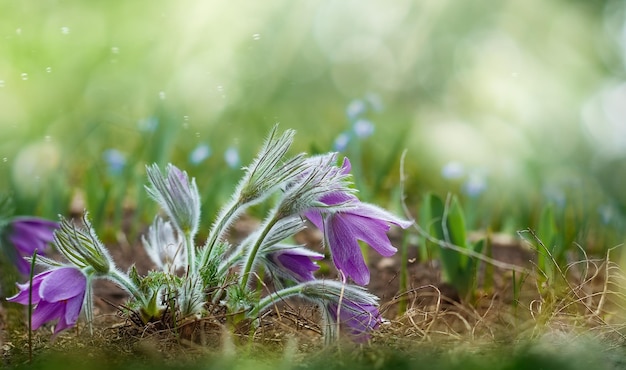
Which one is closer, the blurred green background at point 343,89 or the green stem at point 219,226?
the green stem at point 219,226

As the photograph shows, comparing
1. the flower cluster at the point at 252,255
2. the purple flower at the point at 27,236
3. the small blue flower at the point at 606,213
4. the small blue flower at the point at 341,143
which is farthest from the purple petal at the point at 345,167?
the small blue flower at the point at 606,213

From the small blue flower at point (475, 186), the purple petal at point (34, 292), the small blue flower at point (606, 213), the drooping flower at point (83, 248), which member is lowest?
the small blue flower at point (606, 213)

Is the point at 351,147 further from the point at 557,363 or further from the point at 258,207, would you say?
the point at 557,363

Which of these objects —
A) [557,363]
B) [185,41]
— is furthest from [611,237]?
[185,41]

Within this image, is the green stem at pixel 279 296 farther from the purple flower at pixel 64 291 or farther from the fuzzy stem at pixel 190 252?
the purple flower at pixel 64 291

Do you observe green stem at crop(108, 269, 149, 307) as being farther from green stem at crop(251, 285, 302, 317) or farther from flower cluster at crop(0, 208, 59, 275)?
flower cluster at crop(0, 208, 59, 275)

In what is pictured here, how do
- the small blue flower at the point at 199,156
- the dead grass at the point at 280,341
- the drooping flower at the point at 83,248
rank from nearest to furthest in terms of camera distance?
the dead grass at the point at 280,341 → the drooping flower at the point at 83,248 → the small blue flower at the point at 199,156
